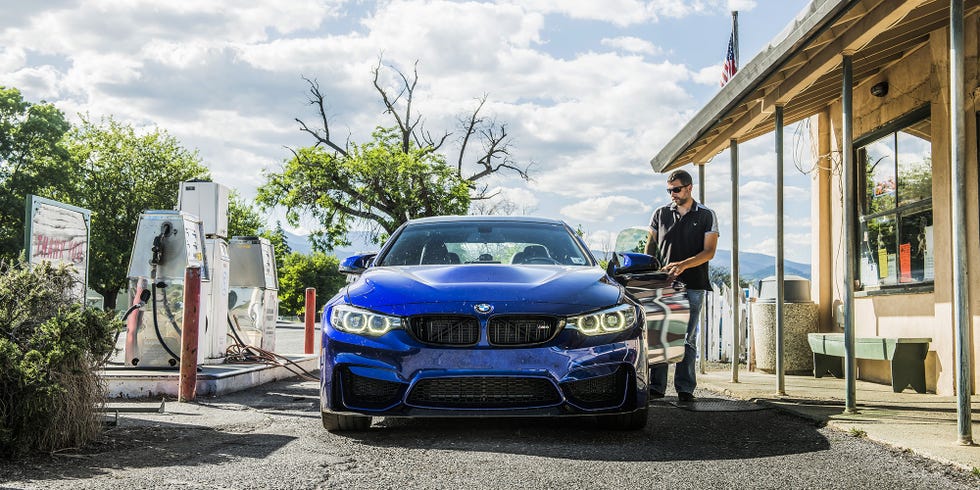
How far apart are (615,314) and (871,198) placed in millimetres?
6873

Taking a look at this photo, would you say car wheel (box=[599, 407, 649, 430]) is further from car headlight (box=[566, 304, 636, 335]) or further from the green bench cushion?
the green bench cushion

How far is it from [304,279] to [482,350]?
356 ft

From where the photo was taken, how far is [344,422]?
19.3 ft

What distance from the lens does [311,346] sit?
14.9 meters

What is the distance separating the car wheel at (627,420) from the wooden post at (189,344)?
400 cm

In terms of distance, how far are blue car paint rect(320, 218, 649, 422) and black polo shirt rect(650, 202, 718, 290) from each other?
2693 mm

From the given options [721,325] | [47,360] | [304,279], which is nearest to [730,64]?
[721,325]

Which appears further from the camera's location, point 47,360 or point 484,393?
point 484,393

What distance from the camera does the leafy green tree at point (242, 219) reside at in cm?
6400

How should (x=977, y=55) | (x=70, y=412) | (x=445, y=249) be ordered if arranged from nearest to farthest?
(x=70, y=412) → (x=445, y=249) → (x=977, y=55)

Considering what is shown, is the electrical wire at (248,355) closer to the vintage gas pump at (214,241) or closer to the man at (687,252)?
the vintage gas pump at (214,241)

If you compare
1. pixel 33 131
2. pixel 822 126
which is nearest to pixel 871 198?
pixel 822 126

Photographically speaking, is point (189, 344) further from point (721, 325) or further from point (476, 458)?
point (721, 325)

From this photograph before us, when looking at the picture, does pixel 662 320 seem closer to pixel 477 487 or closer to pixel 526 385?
pixel 526 385
